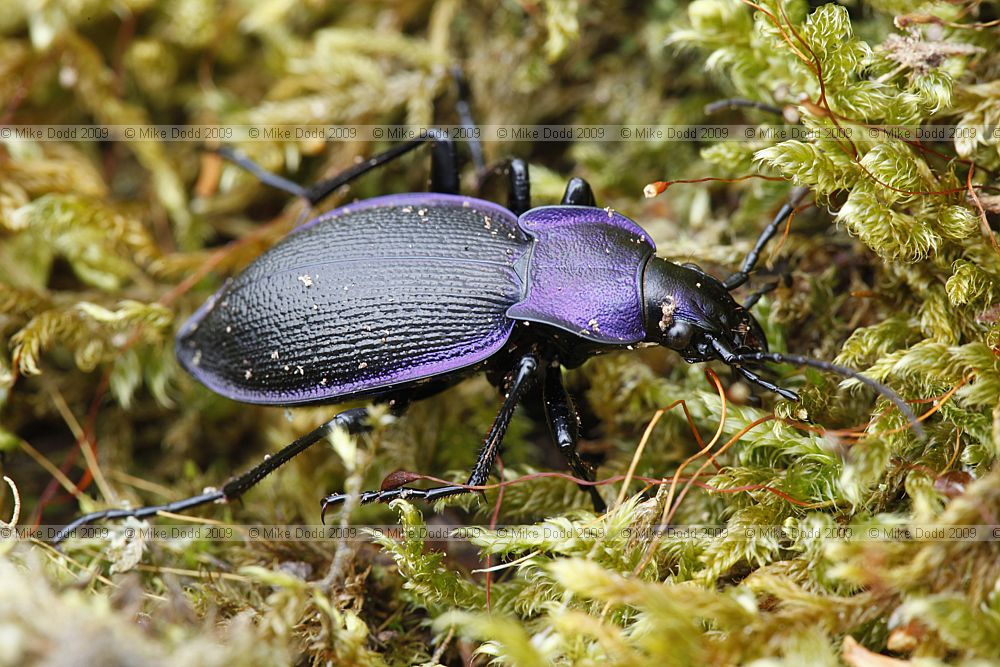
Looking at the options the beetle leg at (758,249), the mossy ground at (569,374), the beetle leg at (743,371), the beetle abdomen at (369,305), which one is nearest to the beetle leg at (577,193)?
the beetle abdomen at (369,305)

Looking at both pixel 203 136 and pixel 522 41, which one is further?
pixel 203 136

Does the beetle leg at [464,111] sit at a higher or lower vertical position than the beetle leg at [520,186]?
higher

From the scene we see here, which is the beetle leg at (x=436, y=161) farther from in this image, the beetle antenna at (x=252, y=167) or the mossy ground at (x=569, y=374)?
the beetle antenna at (x=252, y=167)

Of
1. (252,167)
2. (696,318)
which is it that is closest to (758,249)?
(696,318)

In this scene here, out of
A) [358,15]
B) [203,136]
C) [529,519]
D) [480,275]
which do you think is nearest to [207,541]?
[529,519]

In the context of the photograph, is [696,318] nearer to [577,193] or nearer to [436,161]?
[577,193]

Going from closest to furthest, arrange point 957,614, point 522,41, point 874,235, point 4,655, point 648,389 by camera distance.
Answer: point 4,655
point 957,614
point 874,235
point 648,389
point 522,41

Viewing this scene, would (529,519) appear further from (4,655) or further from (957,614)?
(4,655)
